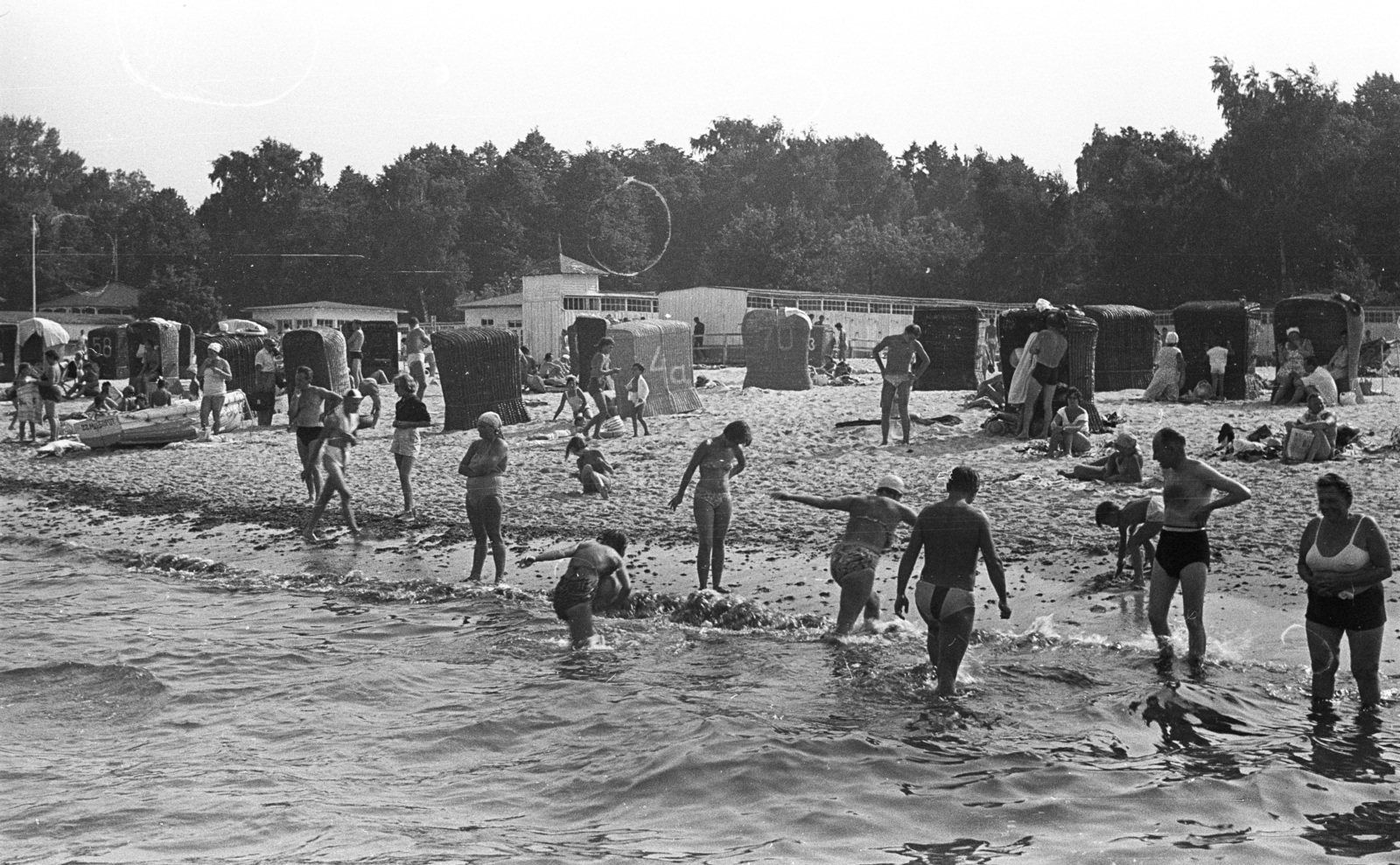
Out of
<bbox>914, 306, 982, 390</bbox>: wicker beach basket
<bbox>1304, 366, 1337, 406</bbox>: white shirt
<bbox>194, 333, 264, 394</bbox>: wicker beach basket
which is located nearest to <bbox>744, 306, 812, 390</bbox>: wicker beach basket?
<bbox>914, 306, 982, 390</bbox>: wicker beach basket

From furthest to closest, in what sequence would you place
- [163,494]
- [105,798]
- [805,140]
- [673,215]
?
[805,140], [673,215], [163,494], [105,798]

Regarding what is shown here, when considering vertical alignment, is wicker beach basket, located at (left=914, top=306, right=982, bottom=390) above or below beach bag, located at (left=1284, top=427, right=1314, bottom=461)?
above

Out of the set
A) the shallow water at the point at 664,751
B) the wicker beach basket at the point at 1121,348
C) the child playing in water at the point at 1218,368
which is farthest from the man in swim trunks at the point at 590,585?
the wicker beach basket at the point at 1121,348

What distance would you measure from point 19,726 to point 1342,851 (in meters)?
8.08

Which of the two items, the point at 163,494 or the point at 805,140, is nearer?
the point at 163,494

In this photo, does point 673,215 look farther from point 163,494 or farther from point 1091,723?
point 1091,723

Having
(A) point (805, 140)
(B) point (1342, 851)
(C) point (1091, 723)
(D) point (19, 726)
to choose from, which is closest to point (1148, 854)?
(B) point (1342, 851)

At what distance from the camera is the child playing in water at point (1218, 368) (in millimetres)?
23328

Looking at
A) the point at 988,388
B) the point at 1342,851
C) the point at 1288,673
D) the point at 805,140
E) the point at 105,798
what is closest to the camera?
the point at 1342,851

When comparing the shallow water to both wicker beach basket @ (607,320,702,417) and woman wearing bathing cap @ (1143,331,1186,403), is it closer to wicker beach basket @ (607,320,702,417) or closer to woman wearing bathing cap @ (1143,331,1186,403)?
wicker beach basket @ (607,320,702,417)

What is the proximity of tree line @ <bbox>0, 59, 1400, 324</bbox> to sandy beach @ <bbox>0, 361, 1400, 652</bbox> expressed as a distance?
28.9 metres

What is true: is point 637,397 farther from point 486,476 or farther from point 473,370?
point 486,476

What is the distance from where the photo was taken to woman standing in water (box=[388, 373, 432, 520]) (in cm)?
1413

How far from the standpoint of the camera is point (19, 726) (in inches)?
365
